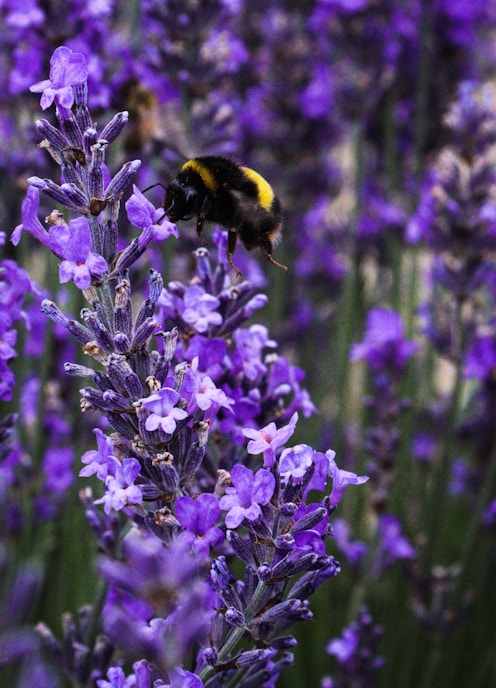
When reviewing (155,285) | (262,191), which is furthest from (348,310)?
(155,285)

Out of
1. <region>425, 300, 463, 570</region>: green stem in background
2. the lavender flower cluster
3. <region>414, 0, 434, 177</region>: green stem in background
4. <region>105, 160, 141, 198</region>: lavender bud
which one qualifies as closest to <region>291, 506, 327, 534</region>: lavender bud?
the lavender flower cluster

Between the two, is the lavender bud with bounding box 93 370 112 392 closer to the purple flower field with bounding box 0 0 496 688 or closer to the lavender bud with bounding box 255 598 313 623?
the purple flower field with bounding box 0 0 496 688

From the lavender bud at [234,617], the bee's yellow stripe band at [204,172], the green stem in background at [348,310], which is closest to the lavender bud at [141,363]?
the lavender bud at [234,617]

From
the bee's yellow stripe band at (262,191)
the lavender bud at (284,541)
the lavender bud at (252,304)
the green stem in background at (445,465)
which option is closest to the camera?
the lavender bud at (284,541)

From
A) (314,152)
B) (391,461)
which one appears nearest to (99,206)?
(391,461)

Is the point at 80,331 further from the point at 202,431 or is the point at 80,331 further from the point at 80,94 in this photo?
the point at 80,94

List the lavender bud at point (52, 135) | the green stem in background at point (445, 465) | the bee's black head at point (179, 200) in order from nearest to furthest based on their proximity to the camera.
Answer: the lavender bud at point (52, 135)
the bee's black head at point (179, 200)
the green stem in background at point (445, 465)

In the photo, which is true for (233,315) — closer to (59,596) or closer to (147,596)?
(147,596)

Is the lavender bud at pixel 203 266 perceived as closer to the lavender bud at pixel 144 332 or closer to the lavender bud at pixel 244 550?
the lavender bud at pixel 144 332
